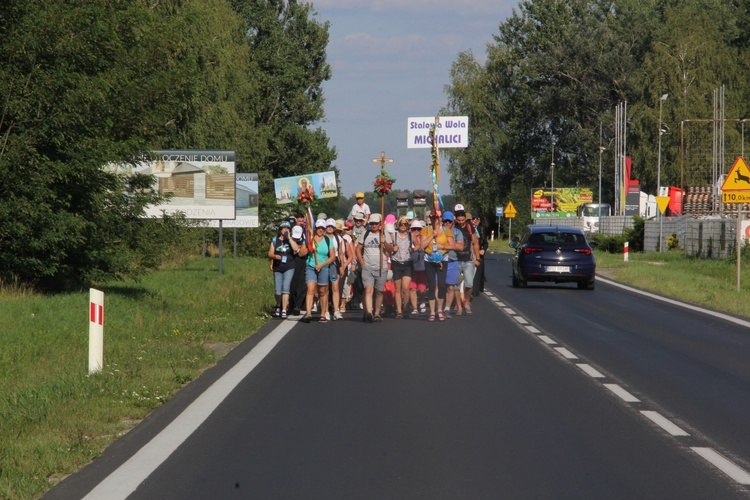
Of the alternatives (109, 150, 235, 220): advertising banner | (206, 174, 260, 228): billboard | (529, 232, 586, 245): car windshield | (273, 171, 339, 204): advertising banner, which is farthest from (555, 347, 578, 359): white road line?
(273, 171, 339, 204): advertising banner

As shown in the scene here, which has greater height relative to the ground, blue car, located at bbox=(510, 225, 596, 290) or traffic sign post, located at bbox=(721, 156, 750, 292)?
traffic sign post, located at bbox=(721, 156, 750, 292)

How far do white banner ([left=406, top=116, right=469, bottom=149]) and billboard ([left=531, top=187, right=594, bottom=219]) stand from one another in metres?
38.0

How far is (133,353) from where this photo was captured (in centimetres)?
1409

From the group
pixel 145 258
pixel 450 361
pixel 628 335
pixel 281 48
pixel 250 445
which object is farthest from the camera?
pixel 281 48

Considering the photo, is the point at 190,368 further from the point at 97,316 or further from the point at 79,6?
the point at 79,6

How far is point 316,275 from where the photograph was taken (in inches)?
794

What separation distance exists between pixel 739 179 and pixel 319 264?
11.9 m

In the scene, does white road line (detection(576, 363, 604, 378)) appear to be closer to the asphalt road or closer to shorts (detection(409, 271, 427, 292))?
the asphalt road

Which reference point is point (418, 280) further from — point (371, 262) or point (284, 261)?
point (284, 261)

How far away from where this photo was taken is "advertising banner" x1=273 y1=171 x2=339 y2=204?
2616 inches

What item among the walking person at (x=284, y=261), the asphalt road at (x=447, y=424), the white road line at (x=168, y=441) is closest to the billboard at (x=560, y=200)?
the walking person at (x=284, y=261)

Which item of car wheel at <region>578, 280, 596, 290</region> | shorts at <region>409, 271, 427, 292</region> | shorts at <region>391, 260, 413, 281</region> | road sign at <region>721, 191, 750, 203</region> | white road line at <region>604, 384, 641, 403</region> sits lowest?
white road line at <region>604, 384, 641, 403</region>

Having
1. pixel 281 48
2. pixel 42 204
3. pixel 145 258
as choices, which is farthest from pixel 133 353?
pixel 281 48

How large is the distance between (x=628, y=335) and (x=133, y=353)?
752 centimetres
